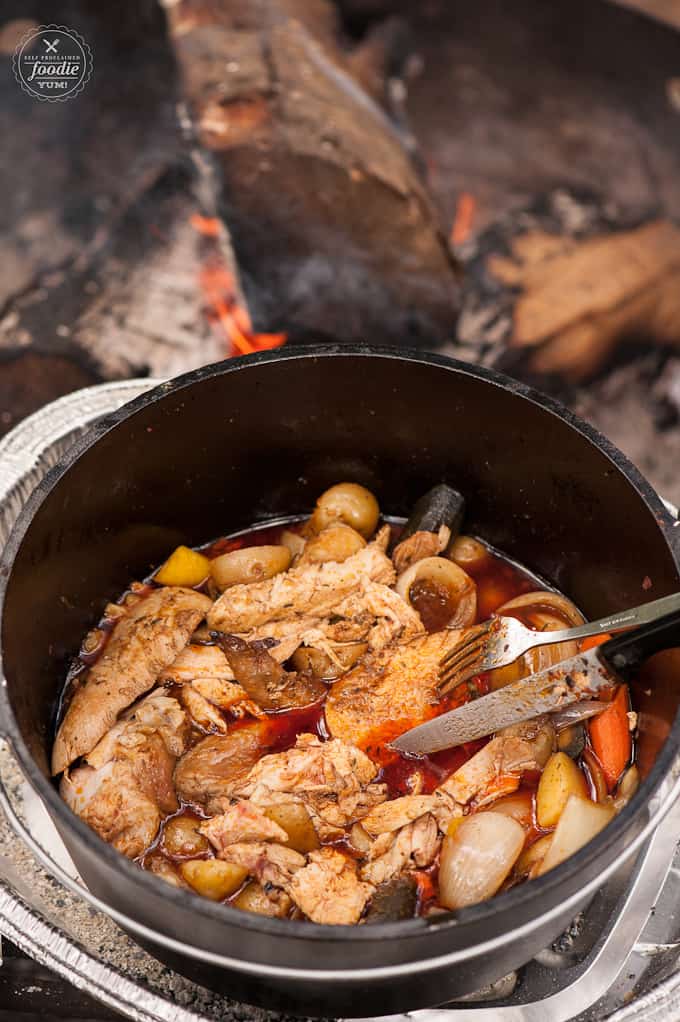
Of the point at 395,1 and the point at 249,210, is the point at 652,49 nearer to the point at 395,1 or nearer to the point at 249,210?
the point at 395,1

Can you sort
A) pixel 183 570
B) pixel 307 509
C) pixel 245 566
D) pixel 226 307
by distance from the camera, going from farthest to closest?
pixel 226 307 < pixel 307 509 < pixel 183 570 < pixel 245 566

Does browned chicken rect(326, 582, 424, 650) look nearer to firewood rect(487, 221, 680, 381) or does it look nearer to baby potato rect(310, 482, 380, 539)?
baby potato rect(310, 482, 380, 539)

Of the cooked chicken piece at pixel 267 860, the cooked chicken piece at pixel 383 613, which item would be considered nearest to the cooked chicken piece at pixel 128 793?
the cooked chicken piece at pixel 267 860

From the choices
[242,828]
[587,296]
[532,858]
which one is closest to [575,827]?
[532,858]

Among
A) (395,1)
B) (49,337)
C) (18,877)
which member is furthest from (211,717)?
(395,1)

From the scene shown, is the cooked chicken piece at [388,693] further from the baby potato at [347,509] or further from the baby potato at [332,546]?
the baby potato at [347,509]

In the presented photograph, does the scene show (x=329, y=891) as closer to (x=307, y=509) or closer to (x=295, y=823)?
(x=295, y=823)
